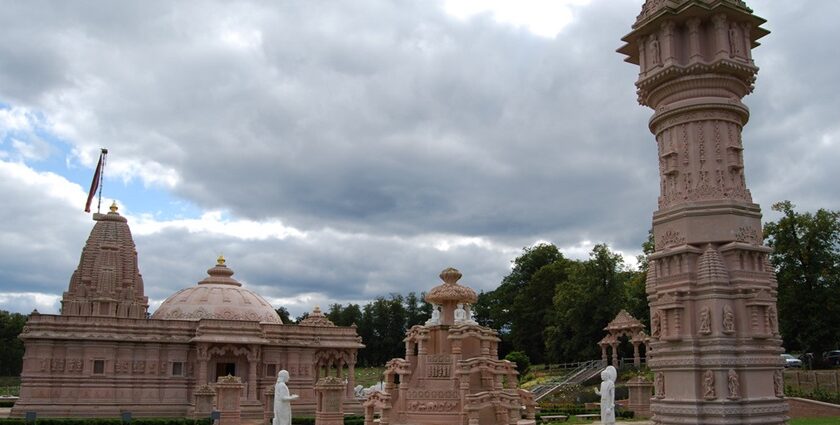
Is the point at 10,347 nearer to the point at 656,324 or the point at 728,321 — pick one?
the point at 656,324

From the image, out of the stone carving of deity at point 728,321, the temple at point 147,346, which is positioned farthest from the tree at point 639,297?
the stone carving of deity at point 728,321

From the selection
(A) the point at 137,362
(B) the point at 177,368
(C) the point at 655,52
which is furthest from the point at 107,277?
(C) the point at 655,52

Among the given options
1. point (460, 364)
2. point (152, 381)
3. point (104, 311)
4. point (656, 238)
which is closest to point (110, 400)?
point (152, 381)

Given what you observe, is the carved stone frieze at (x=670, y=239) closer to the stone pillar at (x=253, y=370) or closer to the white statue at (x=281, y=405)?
the white statue at (x=281, y=405)

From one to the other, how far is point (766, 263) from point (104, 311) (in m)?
38.6

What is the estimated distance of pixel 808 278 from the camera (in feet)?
123

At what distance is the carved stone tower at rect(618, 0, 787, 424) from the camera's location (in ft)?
42.9

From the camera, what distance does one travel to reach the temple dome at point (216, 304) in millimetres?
44469

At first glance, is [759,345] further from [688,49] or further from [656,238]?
[688,49]

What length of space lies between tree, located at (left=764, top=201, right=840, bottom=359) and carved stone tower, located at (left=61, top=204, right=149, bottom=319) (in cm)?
3740

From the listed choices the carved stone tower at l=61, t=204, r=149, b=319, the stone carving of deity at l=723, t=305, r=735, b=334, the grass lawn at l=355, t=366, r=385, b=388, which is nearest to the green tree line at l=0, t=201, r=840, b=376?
the grass lawn at l=355, t=366, r=385, b=388

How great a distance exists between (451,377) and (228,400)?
9657 mm

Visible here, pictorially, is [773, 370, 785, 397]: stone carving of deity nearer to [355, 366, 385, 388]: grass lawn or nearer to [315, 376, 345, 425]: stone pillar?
[315, 376, 345, 425]: stone pillar

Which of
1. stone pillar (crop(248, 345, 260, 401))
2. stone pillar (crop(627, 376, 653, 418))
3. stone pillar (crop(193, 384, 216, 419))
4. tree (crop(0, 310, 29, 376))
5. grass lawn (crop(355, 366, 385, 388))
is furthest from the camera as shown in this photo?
tree (crop(0, 310, 29, 376))
